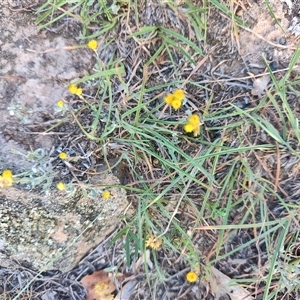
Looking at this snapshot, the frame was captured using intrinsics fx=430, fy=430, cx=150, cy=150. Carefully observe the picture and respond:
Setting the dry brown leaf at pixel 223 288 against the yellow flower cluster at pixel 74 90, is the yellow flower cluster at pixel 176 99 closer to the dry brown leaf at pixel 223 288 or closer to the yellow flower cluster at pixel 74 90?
the yellow flower cluster at pixel 74 90

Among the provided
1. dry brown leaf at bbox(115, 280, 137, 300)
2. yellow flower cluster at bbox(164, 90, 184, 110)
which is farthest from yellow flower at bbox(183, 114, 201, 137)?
dry brown leaf at bbox(115, 280, 137, 300)

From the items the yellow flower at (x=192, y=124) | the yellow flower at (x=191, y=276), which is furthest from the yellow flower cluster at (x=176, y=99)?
the yellow flower at (x=191, y=276)

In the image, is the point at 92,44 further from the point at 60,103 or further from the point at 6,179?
the point at 6,179

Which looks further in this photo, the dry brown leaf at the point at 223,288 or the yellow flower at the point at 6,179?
the dry brown leaf at the point at 223,288

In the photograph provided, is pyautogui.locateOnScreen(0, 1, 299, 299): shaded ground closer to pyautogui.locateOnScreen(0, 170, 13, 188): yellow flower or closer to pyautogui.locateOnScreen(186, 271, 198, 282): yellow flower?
pyautogui.locateOnScreen(0, 170, 13, 188): yellow flower

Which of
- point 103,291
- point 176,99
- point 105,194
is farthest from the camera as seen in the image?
point 103,291

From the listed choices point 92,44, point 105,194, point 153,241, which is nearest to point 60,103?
point 92,44
